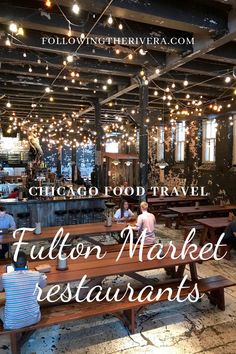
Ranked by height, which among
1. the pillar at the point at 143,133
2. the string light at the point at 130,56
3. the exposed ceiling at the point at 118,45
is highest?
the exposed ceiling at the point at 118,45

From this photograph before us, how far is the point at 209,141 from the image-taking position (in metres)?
11.8

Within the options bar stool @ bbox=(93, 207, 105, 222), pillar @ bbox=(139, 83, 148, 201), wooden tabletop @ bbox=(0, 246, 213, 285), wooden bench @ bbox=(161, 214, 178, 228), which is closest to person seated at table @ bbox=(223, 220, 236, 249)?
wooden tabletop @ bbox=(0, 246, 213, 285)

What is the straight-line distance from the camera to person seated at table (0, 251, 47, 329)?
9.08 ft

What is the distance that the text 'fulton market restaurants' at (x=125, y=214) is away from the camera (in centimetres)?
331

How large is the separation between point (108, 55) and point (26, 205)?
442cm

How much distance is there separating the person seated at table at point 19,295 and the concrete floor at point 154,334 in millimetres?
576

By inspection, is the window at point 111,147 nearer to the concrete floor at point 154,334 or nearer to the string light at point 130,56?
the string light at point 130,56

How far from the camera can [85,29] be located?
513cm

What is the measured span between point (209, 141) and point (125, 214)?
22.0 ft

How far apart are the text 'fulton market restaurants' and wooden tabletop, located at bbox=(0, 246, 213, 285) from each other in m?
0.02

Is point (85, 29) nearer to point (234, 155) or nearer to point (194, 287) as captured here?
point (194, 287)

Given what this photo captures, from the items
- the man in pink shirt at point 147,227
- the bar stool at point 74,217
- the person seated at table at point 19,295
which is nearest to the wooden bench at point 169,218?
the bar stool at point 74,217

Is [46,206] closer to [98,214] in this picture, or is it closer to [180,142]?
[98,214]

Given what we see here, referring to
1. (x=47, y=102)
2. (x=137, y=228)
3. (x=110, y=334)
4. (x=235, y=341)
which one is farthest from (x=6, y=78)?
(x=235, y=341)
